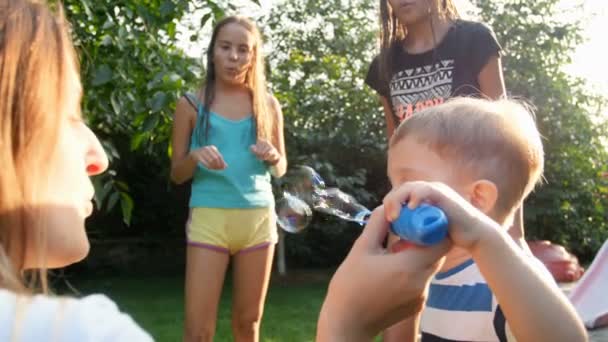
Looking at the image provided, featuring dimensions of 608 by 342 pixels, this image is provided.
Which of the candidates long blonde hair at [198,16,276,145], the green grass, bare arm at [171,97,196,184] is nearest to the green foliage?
the green grass

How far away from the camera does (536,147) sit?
1.47 metres

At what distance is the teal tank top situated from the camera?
3268mm

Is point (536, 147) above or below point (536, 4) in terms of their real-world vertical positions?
below

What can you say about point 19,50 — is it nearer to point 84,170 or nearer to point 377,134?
point 84,170

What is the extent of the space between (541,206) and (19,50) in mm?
9017

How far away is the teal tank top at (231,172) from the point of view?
327 centimetres

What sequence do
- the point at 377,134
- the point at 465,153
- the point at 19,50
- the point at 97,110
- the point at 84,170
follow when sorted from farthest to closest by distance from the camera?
the point at 377,134 → the point at 97,110 → the point at 465,153 → the point at 84,170 → the point at 19,50

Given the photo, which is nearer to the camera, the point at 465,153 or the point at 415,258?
the point at 415,258

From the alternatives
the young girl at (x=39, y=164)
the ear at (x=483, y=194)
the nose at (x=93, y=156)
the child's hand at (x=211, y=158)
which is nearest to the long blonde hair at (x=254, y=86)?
the child's hand at (x=211, y=158)

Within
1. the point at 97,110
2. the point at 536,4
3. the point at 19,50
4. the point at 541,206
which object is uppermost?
the point at 536,4

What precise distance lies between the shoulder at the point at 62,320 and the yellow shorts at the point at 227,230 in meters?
2.34

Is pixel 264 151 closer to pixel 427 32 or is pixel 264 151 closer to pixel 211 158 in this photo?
pixel 211 158

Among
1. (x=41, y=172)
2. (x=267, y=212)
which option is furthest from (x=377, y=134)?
(x=41, y=172)

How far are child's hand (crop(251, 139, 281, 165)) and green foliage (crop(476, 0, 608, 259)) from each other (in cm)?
638
